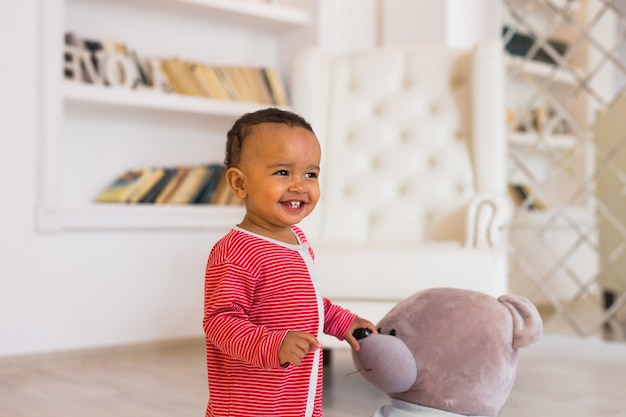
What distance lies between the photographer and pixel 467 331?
1603 millimetres

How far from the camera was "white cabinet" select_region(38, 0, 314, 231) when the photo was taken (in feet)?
10.4

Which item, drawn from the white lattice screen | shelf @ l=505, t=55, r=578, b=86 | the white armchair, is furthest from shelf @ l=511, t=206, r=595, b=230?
the white armchair

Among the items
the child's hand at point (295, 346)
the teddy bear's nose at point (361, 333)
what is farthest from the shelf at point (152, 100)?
the child's hand at point (295, 346)

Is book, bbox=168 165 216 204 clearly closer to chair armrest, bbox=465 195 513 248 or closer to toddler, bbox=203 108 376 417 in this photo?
chair armrest, bbox=465 195 513 248

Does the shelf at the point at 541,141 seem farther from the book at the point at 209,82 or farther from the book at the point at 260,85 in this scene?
the book at the point at 209,82

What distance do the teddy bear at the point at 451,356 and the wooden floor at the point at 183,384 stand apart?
0.67 m

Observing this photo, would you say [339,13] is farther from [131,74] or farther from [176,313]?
[176,313]

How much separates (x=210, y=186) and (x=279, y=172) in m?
2.41

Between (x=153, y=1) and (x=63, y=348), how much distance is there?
4.86 feet

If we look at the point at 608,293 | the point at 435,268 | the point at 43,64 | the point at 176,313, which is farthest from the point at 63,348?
the point at 608,293

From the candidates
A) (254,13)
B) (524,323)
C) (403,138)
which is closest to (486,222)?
(403,138)

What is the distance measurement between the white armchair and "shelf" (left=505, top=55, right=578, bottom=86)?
0.96 m

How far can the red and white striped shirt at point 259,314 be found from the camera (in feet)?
4.13

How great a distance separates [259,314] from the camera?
130cm
